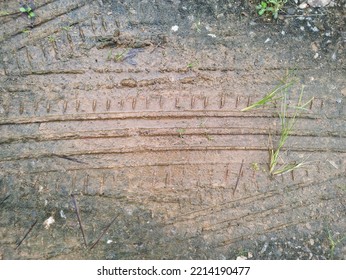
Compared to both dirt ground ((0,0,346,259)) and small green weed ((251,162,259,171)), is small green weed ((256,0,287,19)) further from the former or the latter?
small green weed ((251,162,259,171))

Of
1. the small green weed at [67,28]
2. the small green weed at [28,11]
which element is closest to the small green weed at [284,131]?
the small green weed at [67,28]

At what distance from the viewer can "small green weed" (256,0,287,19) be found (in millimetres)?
2938

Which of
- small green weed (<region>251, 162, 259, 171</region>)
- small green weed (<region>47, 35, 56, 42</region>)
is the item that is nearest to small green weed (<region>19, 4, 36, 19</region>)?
small green weed (<region>47, 35, 56, 42</region>)

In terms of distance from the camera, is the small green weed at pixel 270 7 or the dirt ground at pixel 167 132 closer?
the dirt ground at pixel 167 132

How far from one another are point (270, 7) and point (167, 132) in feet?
3.58

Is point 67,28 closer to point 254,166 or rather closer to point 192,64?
point 192,64

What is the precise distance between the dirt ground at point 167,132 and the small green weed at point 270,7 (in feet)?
0.15

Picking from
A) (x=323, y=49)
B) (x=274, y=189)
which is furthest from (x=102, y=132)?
(x=323, y=49)

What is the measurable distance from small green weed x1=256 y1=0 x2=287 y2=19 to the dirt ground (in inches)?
1.8

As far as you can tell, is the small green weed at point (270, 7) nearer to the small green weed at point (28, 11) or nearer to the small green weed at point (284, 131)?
the small green weed at point (284, 131)

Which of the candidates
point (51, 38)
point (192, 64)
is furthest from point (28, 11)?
point (192, 64)

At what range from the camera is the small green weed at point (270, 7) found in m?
2.94

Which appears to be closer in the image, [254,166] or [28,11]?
[254,166]

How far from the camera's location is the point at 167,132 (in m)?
2.74
